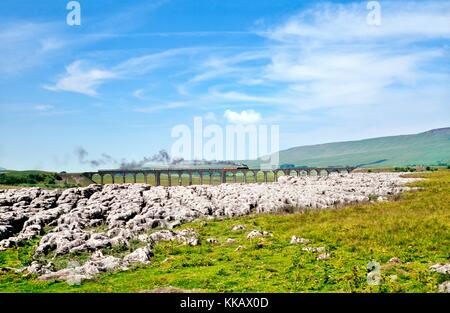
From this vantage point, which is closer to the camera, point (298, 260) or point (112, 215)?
point (298, 260)

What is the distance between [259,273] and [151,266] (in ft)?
22.3

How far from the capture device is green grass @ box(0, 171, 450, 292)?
1889 centimetres

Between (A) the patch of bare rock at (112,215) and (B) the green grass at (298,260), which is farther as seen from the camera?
(A) the patch of bare rock at (112,215)

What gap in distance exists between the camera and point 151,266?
24797 mm

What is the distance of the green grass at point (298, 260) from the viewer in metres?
18.9

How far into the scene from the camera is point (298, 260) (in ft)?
77.8

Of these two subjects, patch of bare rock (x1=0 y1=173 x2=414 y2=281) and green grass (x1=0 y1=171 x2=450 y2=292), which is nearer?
green grass (x1=0 y1=171 x2=450 y2=292)

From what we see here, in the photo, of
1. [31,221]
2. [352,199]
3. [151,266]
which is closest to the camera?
[151,266]

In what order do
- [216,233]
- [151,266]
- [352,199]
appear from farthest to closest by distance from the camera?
[352,199] → [216,233] → [151,266]

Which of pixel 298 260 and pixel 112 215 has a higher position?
pixel 112 215
